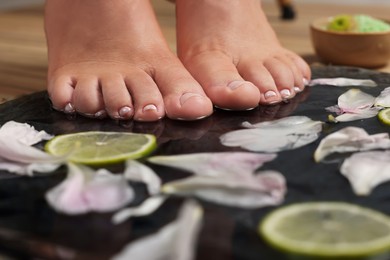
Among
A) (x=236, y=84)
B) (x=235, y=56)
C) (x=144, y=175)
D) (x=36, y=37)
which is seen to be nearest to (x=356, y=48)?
(x=235, y=56)

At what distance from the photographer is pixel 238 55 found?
1.23 m

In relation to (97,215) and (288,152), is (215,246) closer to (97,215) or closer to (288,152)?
(97,215)

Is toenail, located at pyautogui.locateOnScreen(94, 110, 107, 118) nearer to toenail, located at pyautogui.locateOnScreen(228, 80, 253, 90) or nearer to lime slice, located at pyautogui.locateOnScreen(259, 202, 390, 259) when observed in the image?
toenail, located at pyautogui.locateOnScreen(228, 80, 253, 90)

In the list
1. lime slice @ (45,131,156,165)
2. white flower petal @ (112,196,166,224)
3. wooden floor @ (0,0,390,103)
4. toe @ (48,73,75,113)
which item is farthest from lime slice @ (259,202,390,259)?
wooden floor @ (0,0,390,103)

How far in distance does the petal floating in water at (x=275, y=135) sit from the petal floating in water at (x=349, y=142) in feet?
0.12

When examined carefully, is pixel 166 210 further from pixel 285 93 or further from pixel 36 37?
pixel 36 37

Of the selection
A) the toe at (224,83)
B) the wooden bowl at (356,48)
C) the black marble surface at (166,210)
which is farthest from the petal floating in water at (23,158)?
the wooden bowl at (356,48)

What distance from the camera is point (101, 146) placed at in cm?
88

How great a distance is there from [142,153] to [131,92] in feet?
0.78

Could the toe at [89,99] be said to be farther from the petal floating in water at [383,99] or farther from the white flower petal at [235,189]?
the petal floating in water at [383,99]

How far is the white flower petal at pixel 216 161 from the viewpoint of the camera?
0.79m

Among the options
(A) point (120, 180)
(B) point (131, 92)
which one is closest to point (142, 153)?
(A) point (120, 180)

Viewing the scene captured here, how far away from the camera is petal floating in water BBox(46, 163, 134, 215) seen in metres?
0.70

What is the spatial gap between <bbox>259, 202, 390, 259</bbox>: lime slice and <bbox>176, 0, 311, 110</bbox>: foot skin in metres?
0.43
